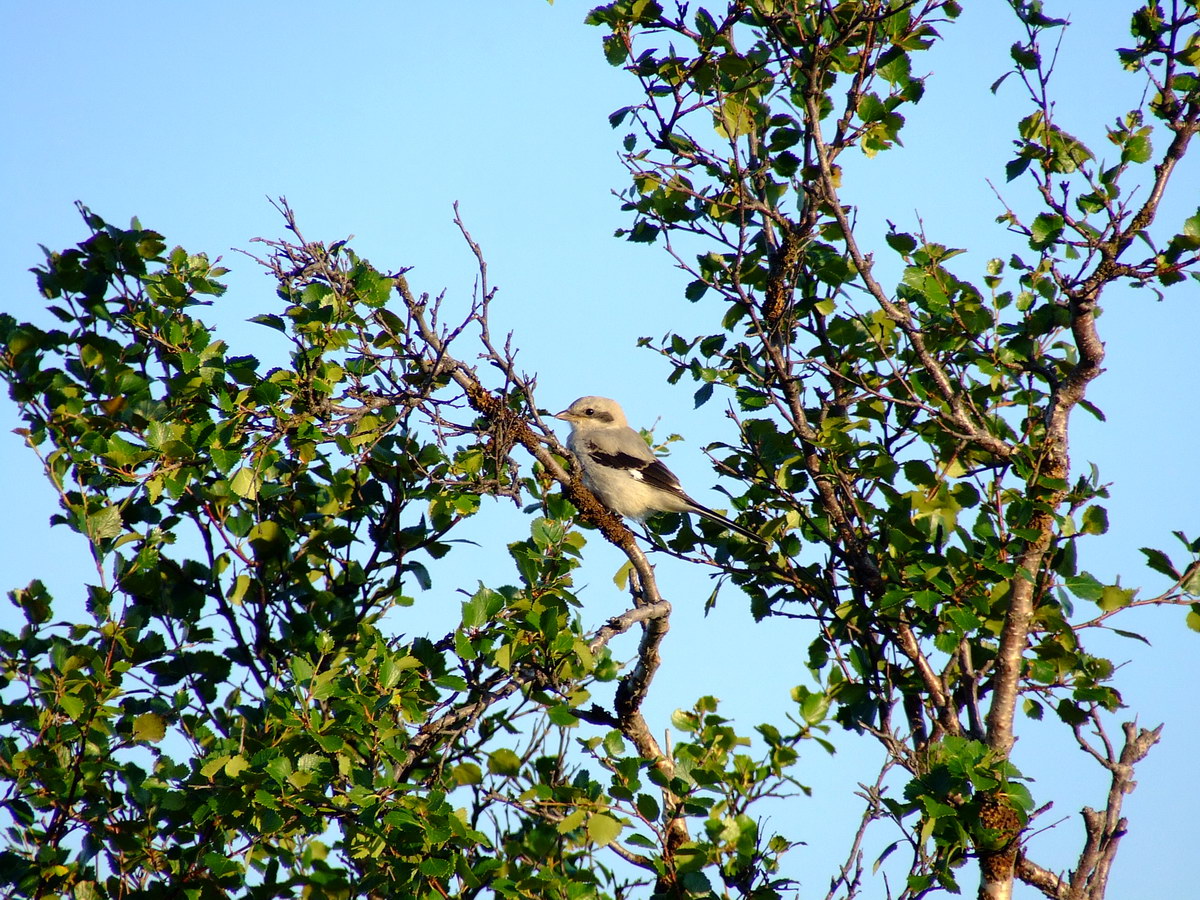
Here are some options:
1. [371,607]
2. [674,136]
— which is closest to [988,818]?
[371,607]

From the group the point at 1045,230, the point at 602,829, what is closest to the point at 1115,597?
the point at 1045,230

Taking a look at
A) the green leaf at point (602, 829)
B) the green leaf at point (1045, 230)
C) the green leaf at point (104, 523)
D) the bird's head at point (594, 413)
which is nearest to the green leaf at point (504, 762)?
the green leaf at point (602, 829)

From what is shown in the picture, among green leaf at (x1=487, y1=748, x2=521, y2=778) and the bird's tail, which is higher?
the bird's tail

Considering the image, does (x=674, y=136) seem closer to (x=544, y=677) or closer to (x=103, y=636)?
(x=544, y=677)

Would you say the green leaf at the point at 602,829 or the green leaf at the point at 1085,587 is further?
the green leaf at the point at 1085,587

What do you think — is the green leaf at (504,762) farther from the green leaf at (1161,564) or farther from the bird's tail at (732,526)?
the green leaf at (1161,564)

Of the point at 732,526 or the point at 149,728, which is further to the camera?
the point at 732,526

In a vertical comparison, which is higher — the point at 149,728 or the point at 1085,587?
the point at 1085,587

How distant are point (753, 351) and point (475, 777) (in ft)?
8.76

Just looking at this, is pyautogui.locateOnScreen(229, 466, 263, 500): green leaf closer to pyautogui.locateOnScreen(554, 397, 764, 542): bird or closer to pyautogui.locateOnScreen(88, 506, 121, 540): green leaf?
pyautogui.locateOnScreen(88, 506, 121, 540): green leaf

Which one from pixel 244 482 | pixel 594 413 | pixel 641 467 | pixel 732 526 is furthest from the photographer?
pixel 594 413

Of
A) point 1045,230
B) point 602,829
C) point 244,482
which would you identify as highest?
point 1045,230

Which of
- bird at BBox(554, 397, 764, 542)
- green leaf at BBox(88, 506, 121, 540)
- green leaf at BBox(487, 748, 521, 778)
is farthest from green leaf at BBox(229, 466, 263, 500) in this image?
bird at BBox(554, 397, 764, 542)

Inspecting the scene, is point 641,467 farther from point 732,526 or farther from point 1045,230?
point 1045,230
